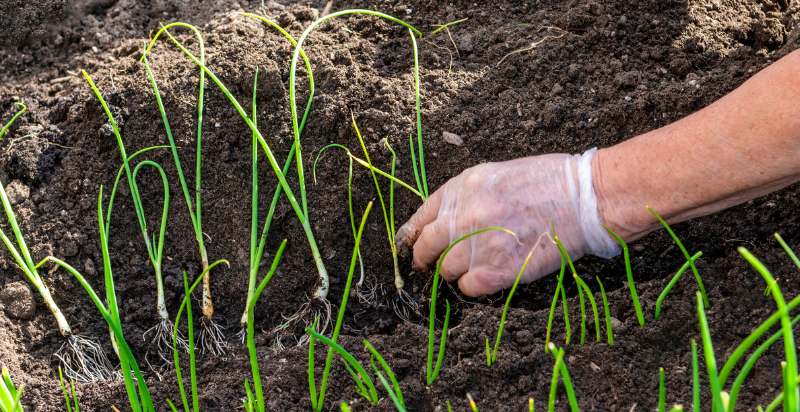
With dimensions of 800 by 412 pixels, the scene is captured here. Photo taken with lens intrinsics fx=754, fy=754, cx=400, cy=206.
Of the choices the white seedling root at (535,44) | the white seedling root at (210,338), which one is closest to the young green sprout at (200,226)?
the white seedling root at (210,338)

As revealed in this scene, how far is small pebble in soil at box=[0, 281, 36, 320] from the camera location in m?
2.13

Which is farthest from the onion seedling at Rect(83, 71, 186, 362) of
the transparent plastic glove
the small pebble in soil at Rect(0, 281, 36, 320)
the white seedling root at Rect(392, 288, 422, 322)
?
the transparent plastic glove

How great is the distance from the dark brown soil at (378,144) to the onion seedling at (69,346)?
5cm

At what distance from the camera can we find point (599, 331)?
70.2 inches

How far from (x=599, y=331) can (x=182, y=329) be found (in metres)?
1.17

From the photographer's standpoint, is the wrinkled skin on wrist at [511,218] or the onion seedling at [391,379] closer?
the onion seedling at [391,379]

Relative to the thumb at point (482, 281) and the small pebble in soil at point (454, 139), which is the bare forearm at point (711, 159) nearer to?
the thumb at point (482, 281)

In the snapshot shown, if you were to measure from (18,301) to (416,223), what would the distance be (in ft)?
3.78

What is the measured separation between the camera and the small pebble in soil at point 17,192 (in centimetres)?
234

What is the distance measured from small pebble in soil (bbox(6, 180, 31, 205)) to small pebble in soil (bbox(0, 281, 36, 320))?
0.31 meters

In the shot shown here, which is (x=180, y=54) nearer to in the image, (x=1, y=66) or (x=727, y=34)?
(x=1, y=66)

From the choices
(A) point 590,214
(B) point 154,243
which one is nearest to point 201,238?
(B) point 154,243

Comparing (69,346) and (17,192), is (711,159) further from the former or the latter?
(17,192)

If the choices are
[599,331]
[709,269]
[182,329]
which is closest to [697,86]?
[709,269]
